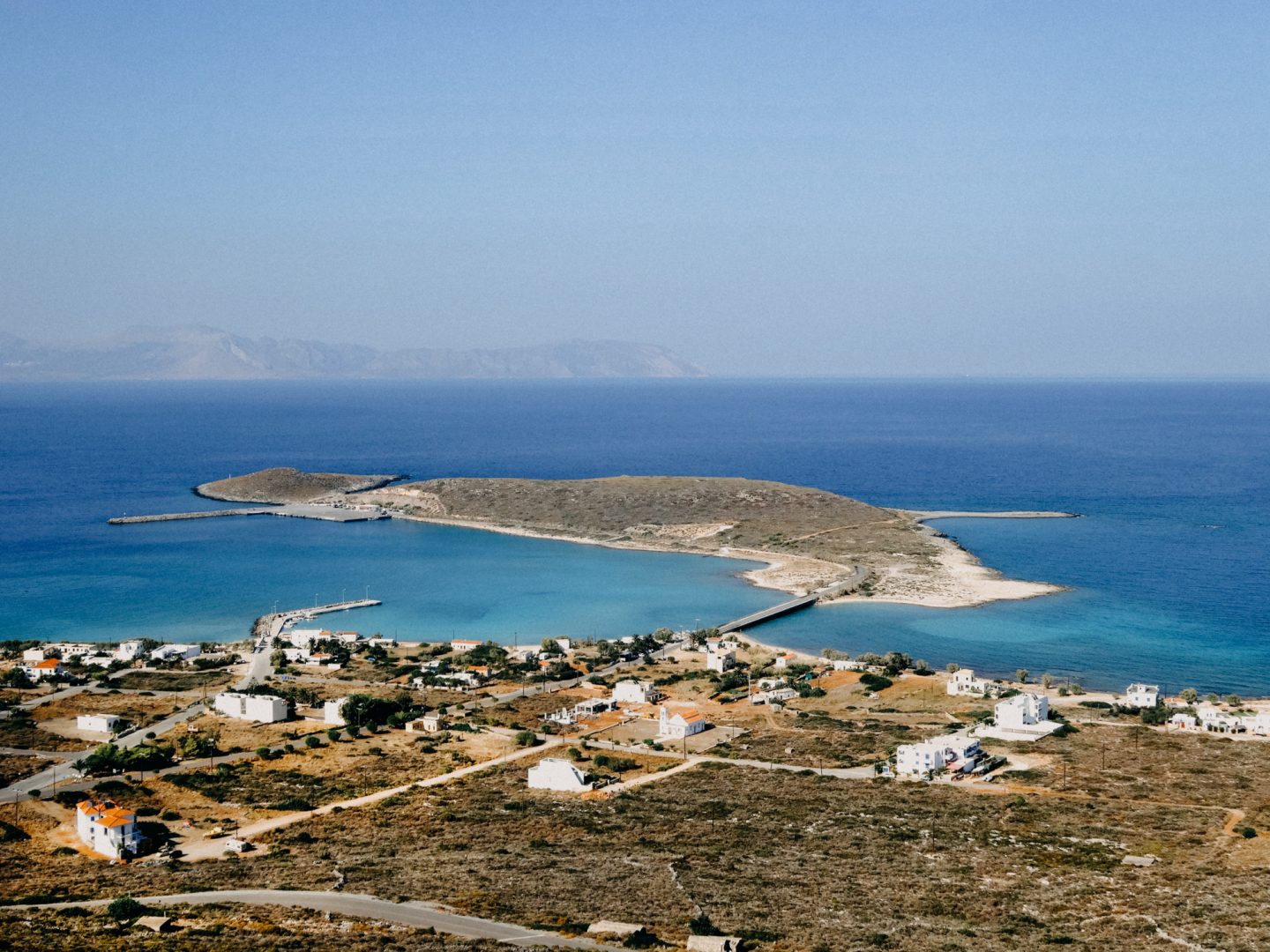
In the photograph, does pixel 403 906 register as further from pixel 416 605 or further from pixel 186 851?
pixel 416 605

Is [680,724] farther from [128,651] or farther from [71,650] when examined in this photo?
[71,650]

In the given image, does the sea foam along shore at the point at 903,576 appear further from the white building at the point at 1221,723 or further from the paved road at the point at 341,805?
the paved road at the point at 341,805

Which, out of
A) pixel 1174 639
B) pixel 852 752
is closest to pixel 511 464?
pixel 1174 639

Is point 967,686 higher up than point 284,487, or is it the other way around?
point 284,487

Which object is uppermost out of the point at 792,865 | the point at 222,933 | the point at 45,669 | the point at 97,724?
the point at 222,933

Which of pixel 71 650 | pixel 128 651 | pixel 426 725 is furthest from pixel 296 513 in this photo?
pixel 426 725

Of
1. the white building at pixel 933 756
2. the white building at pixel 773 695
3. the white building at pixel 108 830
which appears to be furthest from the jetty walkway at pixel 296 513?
the white building at pixel 933 756

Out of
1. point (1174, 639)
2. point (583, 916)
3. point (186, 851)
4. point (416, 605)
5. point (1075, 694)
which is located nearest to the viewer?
point (583, 916)
